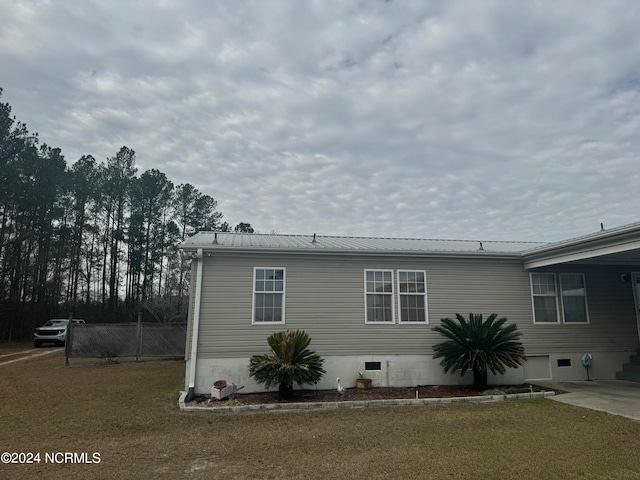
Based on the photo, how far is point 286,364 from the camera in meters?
7.74

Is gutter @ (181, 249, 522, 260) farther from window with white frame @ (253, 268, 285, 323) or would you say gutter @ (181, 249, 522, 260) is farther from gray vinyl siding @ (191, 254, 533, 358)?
window with white frame @ (253, 268, 285, 323)

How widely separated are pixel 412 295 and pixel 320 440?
4.94m

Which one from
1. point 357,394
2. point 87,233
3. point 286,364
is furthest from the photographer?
point 87,233

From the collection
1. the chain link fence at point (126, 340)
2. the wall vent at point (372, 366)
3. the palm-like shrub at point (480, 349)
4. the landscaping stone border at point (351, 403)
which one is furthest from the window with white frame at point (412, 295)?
the chain link fence at point (126, 340)

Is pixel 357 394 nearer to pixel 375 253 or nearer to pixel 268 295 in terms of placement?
pixel 268 295

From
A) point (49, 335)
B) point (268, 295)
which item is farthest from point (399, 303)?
point (49, 335)

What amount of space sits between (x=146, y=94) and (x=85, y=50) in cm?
206

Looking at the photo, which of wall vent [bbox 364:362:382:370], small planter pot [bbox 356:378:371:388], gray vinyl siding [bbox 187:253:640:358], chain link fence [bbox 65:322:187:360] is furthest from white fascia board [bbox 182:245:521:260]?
chain link fence [bbox 65:322:187:360]

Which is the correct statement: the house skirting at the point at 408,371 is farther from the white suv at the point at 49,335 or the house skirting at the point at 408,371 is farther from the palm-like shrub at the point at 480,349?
the white suv at the point at 49,335

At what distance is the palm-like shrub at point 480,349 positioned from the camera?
8.41 m

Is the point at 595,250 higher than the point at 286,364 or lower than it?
higher

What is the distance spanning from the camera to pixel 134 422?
6.41 m

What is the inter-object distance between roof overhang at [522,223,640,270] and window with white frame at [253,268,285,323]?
623 centimetres

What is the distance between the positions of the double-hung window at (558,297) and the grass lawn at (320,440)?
340 centimetres
